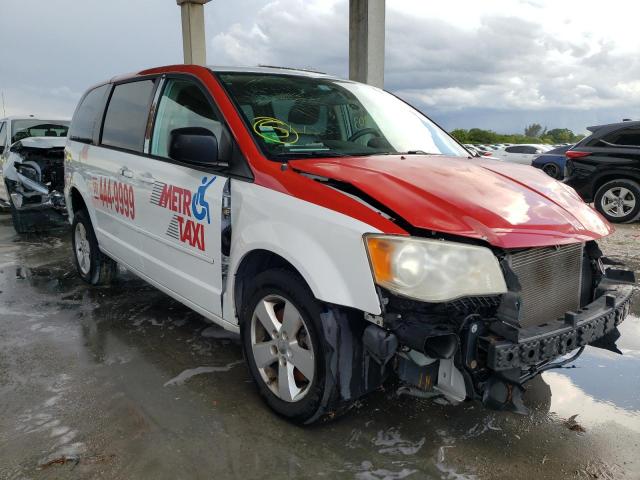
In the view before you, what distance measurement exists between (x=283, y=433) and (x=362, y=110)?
2.06 metres

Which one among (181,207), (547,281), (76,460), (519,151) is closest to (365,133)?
(181,207)

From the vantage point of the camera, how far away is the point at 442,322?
2164 mm

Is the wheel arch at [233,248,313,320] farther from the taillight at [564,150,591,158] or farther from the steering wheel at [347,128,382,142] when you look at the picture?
the taillight at [564,150,591,158]

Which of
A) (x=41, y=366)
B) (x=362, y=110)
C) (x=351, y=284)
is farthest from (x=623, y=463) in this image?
(x=41, y=366)

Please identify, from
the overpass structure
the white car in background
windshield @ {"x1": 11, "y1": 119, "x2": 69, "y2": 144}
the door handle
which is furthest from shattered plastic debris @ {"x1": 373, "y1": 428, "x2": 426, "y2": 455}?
the white car in background

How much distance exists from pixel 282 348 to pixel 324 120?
1.42 meters

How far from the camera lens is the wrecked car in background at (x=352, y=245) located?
2.13 m

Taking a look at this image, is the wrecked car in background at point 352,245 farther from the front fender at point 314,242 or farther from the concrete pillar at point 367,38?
the concrete pillar at point 367,38

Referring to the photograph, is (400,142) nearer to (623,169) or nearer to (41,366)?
(41,366)

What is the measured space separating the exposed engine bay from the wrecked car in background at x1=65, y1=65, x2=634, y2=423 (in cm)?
446

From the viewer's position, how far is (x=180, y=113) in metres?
3.42

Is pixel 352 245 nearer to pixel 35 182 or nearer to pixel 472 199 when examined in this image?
pixel 472 199

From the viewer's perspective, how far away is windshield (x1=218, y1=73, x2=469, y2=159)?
2947mm

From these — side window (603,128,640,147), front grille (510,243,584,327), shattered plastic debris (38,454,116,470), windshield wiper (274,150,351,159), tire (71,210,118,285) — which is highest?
side window (603,128,640,147)
